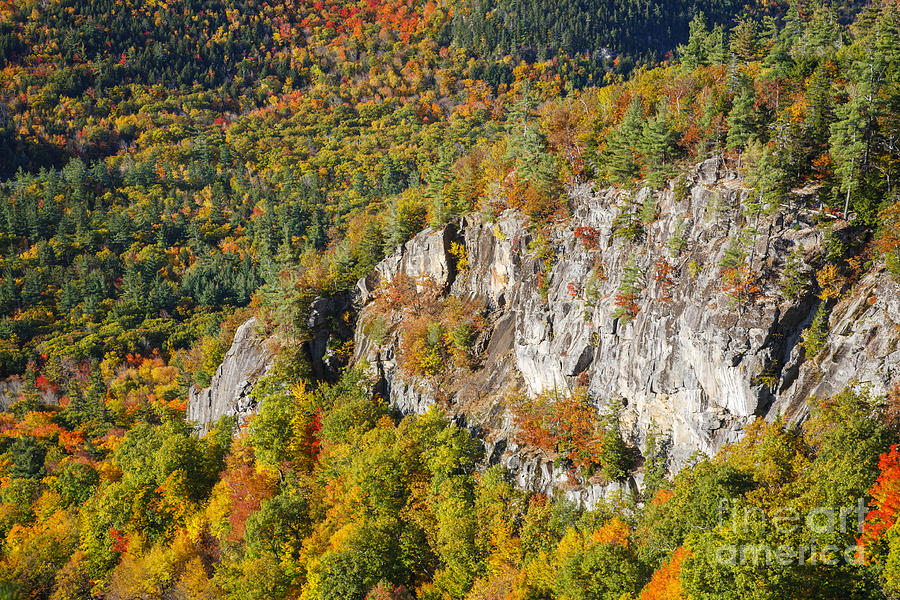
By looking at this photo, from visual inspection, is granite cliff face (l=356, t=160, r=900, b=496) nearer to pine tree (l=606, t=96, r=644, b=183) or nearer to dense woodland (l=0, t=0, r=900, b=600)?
dense woodland (l=0, t=0, r=900, b=600)

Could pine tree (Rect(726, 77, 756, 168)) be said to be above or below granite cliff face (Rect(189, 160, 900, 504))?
above

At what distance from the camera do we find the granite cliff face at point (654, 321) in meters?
34.3

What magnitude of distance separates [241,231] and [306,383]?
315 feet

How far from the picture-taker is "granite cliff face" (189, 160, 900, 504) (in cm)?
3428

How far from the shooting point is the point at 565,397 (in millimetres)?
44094

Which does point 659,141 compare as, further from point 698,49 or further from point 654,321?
point 698,49

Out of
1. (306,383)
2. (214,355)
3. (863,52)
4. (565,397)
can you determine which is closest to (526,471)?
(565,397)

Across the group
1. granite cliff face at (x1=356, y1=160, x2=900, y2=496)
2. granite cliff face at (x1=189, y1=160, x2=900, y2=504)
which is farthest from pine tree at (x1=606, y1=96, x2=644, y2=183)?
granite cliff face at (x1=356, y1=160, x2=900, y2=496)

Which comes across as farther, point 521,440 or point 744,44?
point 744,44

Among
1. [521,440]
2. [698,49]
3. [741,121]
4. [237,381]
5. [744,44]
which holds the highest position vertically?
[744,44]

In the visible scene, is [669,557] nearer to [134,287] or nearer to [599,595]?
[599,595]


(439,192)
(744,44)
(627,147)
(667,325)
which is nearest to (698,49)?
(744,44)

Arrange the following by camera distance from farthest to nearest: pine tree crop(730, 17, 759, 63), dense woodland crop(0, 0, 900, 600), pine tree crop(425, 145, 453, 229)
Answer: pine tree crop(425, 145, 453, 229)
pine tree crop(730, 17, 759, 63)
dense woodland crop(0, 0, 900, 600)

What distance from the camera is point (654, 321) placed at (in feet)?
128
